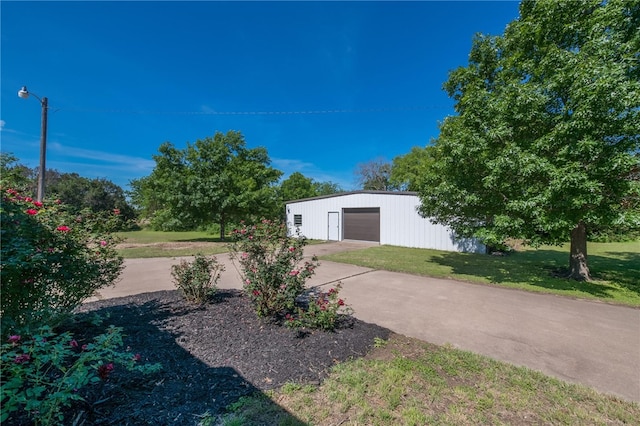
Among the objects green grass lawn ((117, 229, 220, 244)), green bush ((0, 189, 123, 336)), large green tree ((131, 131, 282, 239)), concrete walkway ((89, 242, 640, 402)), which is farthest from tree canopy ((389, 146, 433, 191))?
green bush ((0, 189, 123, 336))

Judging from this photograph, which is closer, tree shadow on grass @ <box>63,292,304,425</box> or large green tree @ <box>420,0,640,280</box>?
tree shadow on grass @ <box>63,292,304,425</box>

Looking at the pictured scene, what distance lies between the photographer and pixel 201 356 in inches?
104

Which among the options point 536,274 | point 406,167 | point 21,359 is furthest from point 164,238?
point 406,167

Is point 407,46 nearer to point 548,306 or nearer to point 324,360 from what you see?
point 548,306

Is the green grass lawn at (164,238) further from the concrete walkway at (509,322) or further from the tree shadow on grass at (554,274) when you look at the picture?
the tree shadow on grass at (554,274)

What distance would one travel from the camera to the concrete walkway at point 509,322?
266 cm

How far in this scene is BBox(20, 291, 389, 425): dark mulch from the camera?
6.26 feet

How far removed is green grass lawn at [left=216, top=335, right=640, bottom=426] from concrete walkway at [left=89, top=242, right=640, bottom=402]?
0.38 metres

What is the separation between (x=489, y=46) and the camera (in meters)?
7.11

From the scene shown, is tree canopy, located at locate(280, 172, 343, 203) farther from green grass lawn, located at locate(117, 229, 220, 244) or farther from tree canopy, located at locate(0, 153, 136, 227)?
tree canopy, located at locate(0, 153, 136, 227)

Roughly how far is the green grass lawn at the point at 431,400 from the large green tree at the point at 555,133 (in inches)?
148

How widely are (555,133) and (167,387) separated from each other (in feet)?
22.9

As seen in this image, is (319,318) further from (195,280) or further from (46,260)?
(46,260)

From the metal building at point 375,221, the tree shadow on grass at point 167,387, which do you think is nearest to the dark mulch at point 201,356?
the tree shadow on grass at point 167,387
